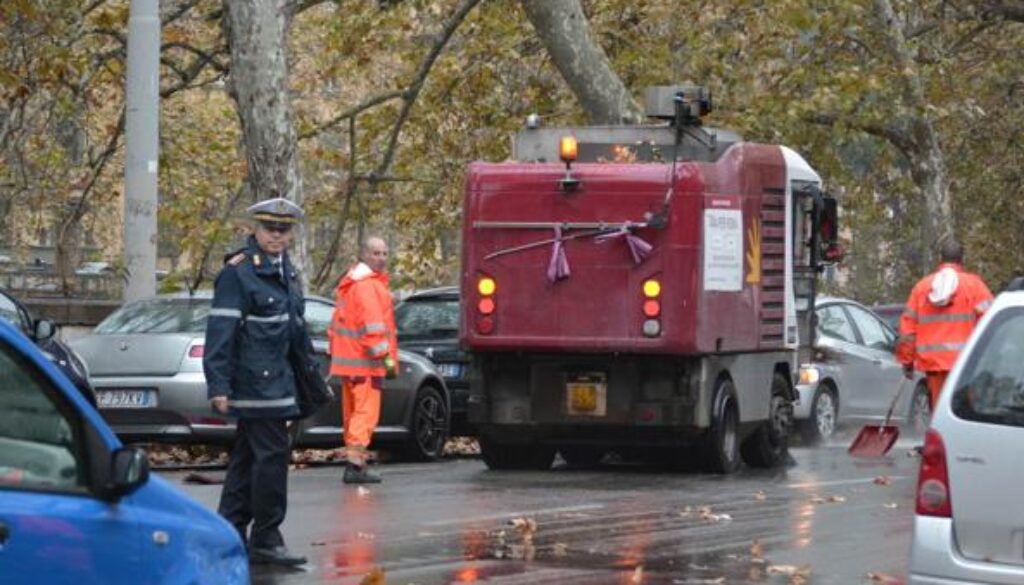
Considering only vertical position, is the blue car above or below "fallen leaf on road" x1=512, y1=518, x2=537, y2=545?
above

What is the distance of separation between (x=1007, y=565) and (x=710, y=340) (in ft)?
29.6

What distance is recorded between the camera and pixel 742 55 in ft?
113

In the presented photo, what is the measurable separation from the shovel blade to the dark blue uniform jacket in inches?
397

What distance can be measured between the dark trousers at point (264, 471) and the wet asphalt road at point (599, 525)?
0.22m

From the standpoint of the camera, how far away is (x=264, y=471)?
451 inches

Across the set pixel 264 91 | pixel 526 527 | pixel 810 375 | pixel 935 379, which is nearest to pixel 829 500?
pixel 526 527

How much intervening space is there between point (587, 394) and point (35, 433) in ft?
37.6

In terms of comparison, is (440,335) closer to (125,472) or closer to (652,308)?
(652,308)

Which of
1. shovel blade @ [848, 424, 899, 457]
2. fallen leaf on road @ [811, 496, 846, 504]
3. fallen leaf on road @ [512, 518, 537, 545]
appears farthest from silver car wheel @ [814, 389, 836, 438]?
fallen leaf on road @ [512, 518, 537, 545]

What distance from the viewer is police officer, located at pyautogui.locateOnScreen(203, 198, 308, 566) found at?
11.4m

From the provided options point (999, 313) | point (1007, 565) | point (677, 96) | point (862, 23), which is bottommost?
point (1007, 565)

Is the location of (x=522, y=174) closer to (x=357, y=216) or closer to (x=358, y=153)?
(x=357, y=216)

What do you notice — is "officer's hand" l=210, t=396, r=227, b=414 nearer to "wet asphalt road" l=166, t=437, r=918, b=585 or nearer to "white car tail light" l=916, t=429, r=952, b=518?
"wet asphalt road" l=166, t=437, r=918, b=585

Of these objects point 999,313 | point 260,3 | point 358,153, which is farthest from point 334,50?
point 999,313
